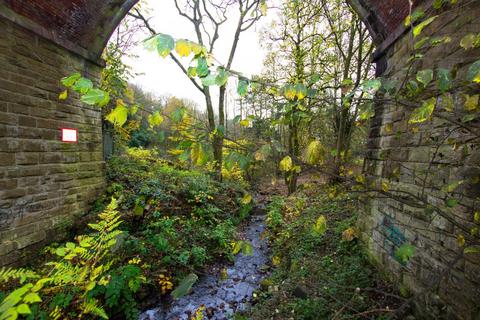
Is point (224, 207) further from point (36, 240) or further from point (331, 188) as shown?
point (331, 188)

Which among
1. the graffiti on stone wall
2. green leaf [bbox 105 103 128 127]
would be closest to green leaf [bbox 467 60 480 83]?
green leaf [bbox 105 103 128 127]

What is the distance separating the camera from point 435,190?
211cm

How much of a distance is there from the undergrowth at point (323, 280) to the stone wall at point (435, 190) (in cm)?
34

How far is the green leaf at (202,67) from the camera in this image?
104 centimetres

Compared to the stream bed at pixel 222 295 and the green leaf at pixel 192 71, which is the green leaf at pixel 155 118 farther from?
the stream bed at pixel 222 295

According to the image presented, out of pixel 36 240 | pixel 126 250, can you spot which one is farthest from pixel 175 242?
pixel 36 240

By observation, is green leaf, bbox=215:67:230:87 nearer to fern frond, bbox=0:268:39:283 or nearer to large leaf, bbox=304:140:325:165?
large leaf, bbox=304:140:325:165

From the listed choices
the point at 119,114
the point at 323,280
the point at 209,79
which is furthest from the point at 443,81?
the point at 323,280

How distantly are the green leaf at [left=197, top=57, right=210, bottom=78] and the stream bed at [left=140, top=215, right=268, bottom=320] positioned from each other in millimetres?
2145

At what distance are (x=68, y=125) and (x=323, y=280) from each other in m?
4.86

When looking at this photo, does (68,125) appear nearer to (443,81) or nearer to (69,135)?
(69,135)

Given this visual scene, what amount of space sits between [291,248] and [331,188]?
10.4 feet

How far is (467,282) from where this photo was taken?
5.80ft

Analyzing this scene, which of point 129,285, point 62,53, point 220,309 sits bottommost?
point 220,309
